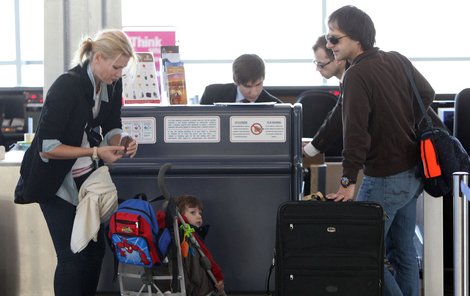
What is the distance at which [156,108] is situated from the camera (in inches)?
144

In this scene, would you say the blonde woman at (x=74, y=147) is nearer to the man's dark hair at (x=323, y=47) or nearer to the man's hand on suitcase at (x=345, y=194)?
the man's hand on suitcase at (x=345, y=194)

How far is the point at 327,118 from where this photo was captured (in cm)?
A: 369

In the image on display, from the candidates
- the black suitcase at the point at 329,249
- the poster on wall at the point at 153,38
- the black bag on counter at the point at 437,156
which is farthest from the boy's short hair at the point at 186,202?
the poster on wall at the point at 153,38

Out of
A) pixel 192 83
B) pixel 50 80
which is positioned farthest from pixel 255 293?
pixel 192 83

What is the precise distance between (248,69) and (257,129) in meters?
0.78

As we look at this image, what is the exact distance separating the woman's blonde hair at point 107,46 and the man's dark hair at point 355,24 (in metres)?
0.77

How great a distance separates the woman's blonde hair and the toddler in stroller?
0.70 m

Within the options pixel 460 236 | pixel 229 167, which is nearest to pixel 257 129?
pixel 229 167

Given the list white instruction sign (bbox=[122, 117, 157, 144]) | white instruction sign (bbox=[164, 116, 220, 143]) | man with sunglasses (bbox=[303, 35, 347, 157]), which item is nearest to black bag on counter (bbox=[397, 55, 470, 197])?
man with sunglasses (bbox=[303, 35, 347, 157])

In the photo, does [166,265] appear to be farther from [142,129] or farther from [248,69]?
[248,69]

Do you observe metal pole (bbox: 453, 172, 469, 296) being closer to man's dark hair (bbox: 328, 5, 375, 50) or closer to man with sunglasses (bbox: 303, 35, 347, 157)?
man's dark hair (bbox: 328, 5, 375, 50)

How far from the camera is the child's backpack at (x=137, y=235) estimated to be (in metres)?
3.07

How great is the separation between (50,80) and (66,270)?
1576mm

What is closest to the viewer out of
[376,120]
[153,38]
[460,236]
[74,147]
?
[460,236]
